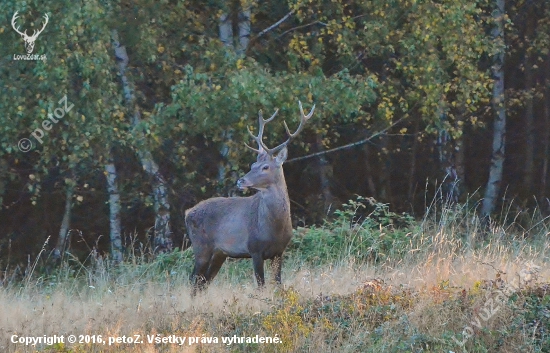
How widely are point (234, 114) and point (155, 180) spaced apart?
2031 millimetres

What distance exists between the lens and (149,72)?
573 inches

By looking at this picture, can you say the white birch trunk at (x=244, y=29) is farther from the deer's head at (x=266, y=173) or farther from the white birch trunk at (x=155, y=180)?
the deer's head at (x=266, y=173)

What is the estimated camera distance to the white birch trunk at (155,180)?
1397cm

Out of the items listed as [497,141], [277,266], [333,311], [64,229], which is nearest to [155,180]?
[64,229]

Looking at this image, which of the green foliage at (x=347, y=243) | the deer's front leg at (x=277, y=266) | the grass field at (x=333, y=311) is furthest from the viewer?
the green foliage at (x=347, y=243)

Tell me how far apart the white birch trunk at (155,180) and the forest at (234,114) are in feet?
0.09

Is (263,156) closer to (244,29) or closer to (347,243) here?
(347,243)

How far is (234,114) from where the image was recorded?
515 inches

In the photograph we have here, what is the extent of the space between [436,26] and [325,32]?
6.13ft

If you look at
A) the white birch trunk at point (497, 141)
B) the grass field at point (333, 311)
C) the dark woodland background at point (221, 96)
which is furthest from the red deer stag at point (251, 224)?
the white birch trunk at point (497, 141)

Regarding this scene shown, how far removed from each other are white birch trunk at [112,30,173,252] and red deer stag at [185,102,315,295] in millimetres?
3220

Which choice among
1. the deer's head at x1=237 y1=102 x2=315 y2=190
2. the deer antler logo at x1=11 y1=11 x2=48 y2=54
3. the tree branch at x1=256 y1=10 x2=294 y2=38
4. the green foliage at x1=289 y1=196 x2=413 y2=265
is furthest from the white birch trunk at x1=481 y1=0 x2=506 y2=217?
the deer antler logo at x1=11 y1=11 x2=48 y2=54

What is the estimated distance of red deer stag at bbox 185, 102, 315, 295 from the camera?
1002cm

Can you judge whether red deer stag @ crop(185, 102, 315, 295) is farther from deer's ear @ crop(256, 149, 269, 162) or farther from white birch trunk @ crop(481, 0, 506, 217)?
white birch trunk @ crop(481, 0, 506, 217)
